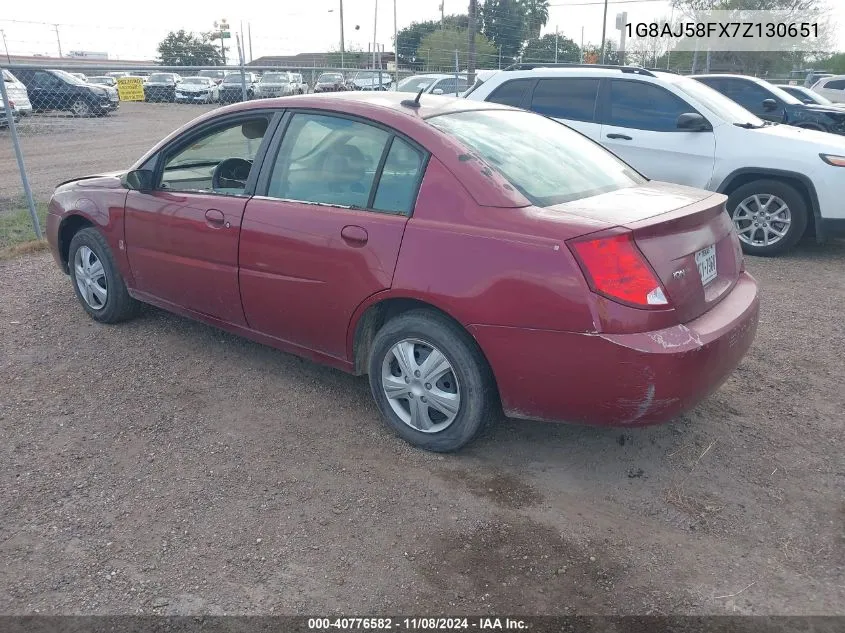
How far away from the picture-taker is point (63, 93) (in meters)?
19.5

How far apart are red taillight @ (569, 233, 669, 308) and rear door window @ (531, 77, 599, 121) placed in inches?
211

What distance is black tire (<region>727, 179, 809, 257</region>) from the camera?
272 inches

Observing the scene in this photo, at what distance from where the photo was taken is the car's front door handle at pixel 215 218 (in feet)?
13.1

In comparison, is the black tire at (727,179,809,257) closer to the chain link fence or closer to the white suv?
the white suv

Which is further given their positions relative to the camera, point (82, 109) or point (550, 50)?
point (550, 50)

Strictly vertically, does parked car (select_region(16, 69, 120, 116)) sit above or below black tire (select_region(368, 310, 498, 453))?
above

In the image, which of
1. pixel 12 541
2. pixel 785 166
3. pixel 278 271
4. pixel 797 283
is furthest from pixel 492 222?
pixel 785 166

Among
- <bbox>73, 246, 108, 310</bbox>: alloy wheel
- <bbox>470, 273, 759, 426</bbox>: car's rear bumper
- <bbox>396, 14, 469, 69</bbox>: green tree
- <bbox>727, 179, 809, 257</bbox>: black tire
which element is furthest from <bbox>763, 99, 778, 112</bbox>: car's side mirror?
<bbox>396, 14, 469, 69</bbox>: green tree

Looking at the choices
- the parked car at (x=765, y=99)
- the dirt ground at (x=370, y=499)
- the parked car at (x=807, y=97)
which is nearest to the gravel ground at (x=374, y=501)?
the dirt ground at (x=370, y=499)

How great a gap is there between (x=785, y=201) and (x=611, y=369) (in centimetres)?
513

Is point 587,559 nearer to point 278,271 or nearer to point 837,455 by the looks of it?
point 837,455

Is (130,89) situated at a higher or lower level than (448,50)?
lower

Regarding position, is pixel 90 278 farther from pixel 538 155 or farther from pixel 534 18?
pixel 534 18

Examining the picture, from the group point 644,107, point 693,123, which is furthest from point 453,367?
point 644,107
